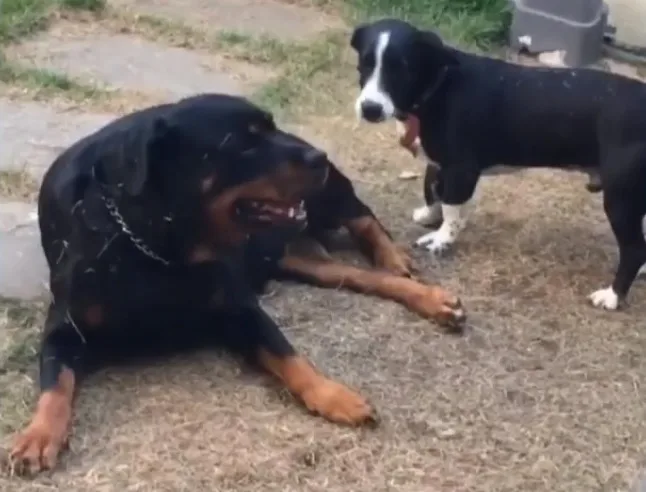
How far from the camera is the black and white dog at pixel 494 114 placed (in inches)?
166

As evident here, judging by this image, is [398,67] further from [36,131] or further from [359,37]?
[36,131]

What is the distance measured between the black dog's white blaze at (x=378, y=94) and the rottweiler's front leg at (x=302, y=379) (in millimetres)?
970

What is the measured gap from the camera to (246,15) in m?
7.03

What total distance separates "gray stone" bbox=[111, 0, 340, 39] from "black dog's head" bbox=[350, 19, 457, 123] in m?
2.38

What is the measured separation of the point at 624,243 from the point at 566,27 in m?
2.50

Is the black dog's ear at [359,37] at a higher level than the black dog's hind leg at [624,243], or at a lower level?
higher

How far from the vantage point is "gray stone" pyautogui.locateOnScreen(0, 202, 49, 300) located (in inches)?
163

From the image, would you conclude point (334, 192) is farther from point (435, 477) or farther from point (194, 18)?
point (194, 18)

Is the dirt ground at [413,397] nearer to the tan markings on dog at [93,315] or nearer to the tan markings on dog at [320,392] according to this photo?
the tan markings on dog at [320,392]

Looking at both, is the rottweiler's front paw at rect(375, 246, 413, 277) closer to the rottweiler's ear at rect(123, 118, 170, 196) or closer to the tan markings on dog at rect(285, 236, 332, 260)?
the tan markings on dog at rect(285, 236, 332, 260)

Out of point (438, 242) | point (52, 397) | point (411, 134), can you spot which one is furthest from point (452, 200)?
point (52, 397)

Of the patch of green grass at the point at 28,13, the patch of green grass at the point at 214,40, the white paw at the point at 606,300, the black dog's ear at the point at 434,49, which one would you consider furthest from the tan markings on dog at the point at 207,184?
the patch of green grass at the point at 28,13

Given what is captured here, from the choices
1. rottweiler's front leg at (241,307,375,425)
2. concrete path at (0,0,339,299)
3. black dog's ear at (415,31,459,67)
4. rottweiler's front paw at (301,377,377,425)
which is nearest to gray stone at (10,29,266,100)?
concrete path at (0,0,339,299)

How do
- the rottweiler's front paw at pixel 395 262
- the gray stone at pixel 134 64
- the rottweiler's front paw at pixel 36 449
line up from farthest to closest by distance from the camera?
1. the gray stone at pixel 134 64
2. the rottweiler's front paw at pixel 395 262
3. the rottweiler's front paw at pixel 36 449
